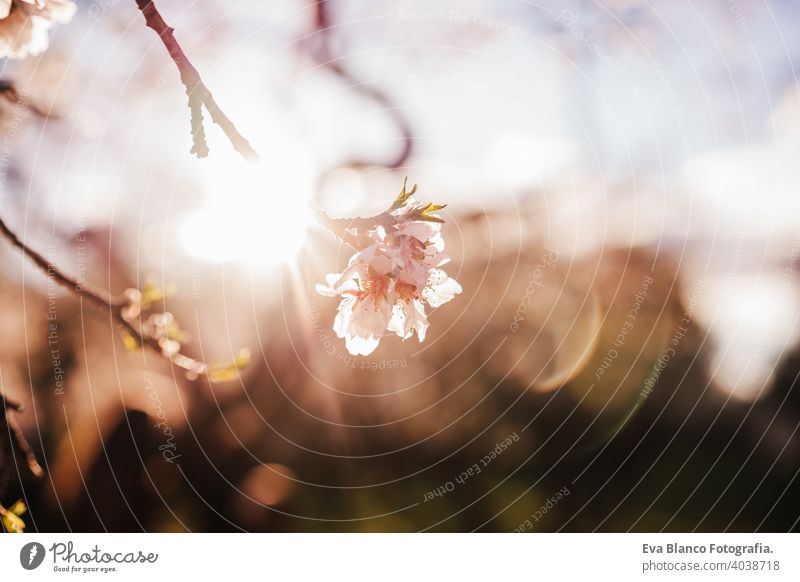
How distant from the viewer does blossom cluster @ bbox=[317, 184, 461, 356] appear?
2.01ft

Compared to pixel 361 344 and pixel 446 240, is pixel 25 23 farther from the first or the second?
pixel 446 240

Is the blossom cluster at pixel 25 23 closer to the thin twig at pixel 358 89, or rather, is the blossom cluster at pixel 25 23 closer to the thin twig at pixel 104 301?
the thin twig at pixel 104 301

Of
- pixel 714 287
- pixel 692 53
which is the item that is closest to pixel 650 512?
pixel 714 287

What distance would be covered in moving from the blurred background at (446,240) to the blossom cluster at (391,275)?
41cm

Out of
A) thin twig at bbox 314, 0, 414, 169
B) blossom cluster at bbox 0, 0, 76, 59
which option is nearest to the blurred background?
thin twig at bbox 314, 0, 414, 169

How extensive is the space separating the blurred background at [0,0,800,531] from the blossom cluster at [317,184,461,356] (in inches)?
16.2

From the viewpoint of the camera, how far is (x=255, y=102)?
44.6 inches

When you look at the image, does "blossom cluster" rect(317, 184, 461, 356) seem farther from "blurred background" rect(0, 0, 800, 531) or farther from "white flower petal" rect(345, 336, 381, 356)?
"blurred background" rect(0, 0, 800, 531)

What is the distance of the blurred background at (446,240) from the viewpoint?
1.13 m

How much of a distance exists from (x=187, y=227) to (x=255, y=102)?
0.97ft

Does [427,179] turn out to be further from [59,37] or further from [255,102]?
[59,37]

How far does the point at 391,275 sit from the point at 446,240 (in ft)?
2.05

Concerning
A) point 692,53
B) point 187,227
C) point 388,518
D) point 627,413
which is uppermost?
point 692,53

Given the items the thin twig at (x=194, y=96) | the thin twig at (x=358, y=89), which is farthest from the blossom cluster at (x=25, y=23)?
the thin twig at (x=358, y=89)
